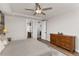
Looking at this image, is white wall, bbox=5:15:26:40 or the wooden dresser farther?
the wooden dresser

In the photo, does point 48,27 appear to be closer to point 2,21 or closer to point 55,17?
point 55,17

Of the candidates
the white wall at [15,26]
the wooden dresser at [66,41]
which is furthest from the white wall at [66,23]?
the white wall at [15,26]

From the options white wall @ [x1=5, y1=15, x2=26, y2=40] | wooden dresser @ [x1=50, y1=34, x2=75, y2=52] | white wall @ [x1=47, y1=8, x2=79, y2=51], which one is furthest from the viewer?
wooden dresser @ [x1=50, y1=34, x2=75, y2=52]

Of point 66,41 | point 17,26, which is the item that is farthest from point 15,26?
point 66,41

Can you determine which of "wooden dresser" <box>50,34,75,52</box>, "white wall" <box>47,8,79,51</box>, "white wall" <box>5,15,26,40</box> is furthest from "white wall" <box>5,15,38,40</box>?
"wooden dresser" <box>50,34,75,52</box>

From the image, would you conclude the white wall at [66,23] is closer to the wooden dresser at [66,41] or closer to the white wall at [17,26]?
the wooden dresser at [66,41]

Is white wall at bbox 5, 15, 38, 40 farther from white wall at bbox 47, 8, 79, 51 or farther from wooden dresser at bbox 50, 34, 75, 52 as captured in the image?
wooden dresser at bbox 50, 34, 75, 52

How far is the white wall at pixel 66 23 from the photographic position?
1.74m

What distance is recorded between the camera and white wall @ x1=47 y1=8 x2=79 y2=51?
5.72 ft

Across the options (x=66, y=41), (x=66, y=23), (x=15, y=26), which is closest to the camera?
(x=15, y=26)

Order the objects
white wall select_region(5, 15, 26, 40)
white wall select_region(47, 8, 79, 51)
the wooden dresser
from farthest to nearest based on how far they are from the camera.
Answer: the wooden dresser
white wall select_region(47, 8, 79, 51)
white wall select_region(5, 15, 26, 40)

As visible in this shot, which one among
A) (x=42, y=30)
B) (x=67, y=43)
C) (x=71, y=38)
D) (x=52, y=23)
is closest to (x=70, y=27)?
(x=71, y=38)

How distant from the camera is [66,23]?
7.32ft

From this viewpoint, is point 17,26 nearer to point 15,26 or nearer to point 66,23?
point 15,26
